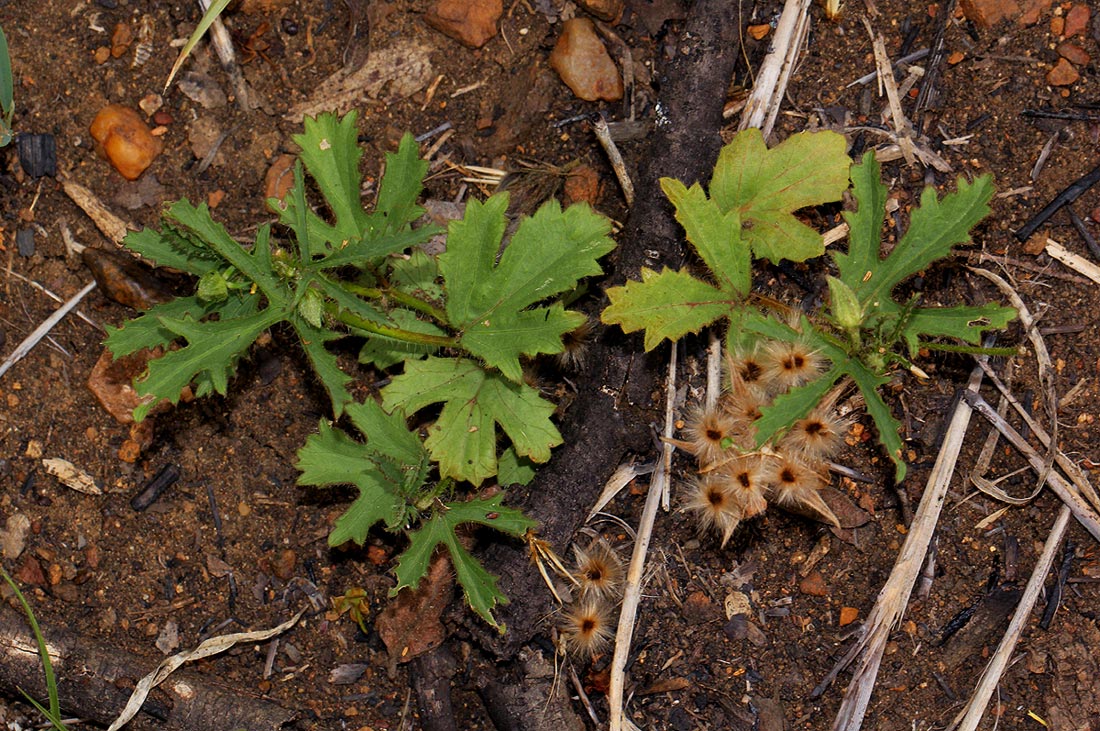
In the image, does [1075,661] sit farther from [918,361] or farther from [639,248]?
[639,248]

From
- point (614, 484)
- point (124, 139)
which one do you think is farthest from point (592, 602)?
point (124, 139)

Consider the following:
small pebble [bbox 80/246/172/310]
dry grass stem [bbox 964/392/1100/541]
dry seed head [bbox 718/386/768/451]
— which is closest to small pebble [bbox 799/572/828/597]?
dry seed head [bbox 718/386/768/451]

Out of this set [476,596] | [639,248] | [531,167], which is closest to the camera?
[476,596]

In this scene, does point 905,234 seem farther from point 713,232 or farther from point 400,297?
point 400,297

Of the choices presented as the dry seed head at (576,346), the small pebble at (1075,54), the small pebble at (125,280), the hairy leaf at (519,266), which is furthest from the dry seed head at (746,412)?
the small pebble at (125,280)

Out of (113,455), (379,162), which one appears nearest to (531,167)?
(379,162)

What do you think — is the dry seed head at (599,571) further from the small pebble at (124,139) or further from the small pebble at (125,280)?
the small pebble at (124,139)

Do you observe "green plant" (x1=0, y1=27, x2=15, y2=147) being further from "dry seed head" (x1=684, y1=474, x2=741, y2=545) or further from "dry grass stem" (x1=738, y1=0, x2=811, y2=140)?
"dry seed head" (x1=684, y1=474, x2=741, y2=545)
